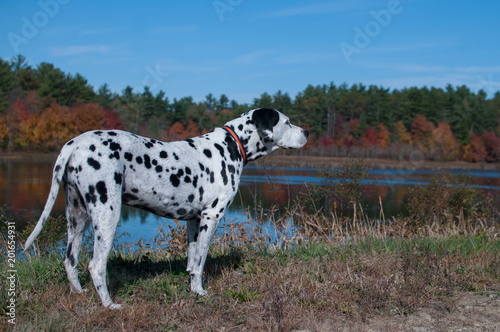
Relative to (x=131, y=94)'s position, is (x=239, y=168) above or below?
below

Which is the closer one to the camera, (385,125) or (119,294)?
(119,294)

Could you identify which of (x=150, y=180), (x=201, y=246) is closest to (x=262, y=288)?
(x=201, y=246)

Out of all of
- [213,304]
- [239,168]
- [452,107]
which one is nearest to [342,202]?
[239,168]

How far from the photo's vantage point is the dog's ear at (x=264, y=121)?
521cm

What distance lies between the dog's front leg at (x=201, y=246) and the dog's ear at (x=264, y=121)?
1241 millimetres

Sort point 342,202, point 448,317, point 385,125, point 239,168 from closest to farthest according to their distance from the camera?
point 448,317 < point 239,168 < point 342,202 < point 385,125

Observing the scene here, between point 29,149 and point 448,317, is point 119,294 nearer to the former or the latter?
point 448,317

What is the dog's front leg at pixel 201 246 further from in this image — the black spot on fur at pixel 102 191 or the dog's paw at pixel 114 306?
the black spot on fur at pixel 102 191

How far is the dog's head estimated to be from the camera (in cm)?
520

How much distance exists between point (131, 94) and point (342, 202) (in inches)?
3082

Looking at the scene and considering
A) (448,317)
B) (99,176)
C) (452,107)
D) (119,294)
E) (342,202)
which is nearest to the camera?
(99,176)

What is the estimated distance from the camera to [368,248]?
6.46m

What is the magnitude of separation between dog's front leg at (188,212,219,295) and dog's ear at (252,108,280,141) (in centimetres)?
124

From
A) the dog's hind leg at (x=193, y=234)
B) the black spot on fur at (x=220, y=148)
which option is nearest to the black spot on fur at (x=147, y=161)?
the black spot on fur at (x=220, y=148)
